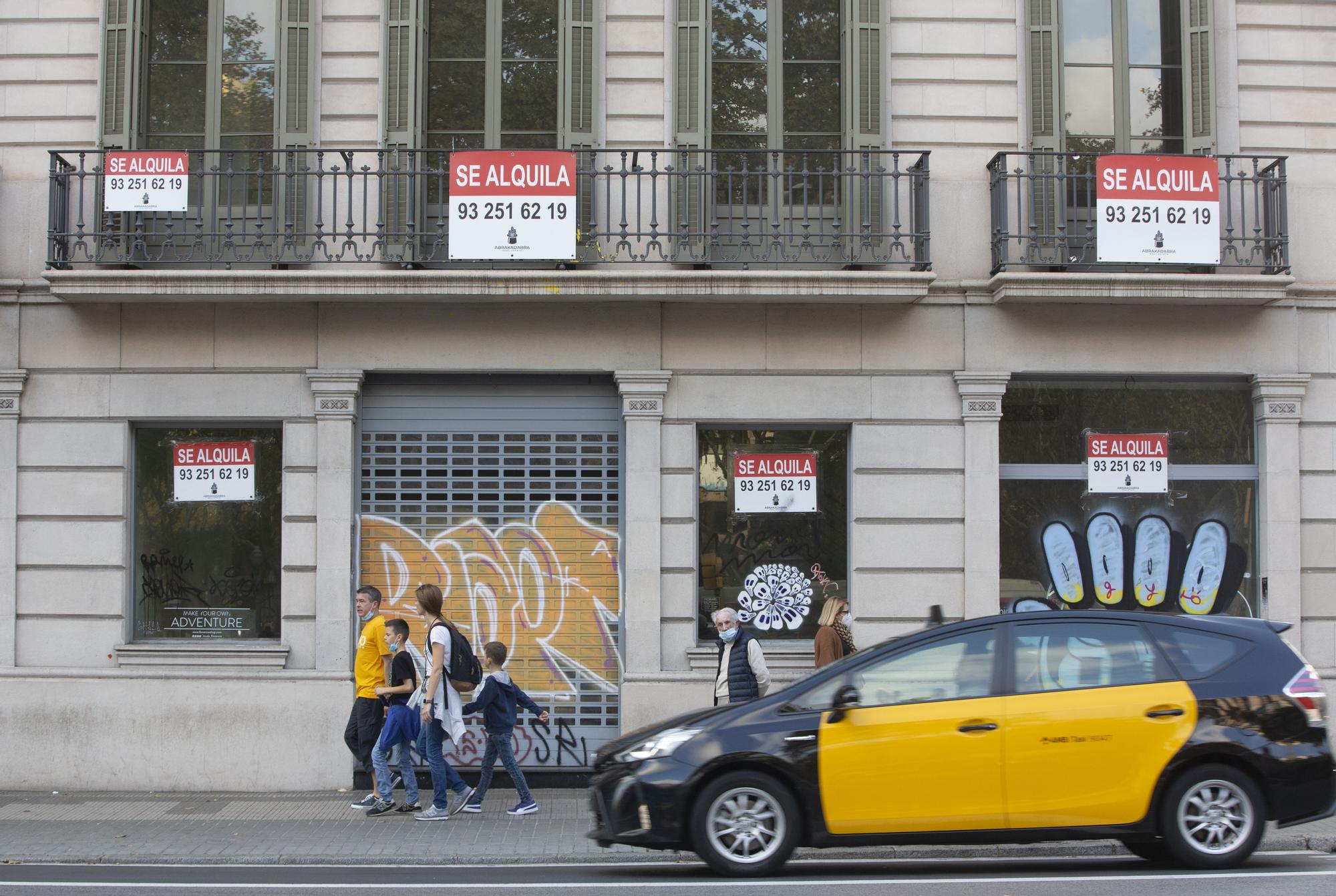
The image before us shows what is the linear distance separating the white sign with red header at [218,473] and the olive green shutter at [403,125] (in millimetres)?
2329

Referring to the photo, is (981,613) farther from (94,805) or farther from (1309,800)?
(94,805)

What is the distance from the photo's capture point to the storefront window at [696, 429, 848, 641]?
12.3 meters

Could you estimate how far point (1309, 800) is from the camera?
7871 mm

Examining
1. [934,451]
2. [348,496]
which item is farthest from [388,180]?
[934,451]

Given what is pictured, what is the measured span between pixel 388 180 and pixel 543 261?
1588 mm

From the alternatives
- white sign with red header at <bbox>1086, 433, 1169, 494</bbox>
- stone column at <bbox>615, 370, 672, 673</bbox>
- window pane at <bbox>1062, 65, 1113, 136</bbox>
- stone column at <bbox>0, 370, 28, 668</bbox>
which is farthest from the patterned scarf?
stone column at <bbox>0, 370, 28, 668</bbox>

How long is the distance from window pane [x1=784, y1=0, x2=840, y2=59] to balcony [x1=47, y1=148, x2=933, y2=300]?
1067 millimetres

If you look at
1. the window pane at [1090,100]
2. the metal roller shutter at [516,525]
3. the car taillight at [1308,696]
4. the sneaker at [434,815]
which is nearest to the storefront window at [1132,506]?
the window pane at [1090,100]

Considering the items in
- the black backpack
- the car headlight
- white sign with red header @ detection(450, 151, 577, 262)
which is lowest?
the car headlight

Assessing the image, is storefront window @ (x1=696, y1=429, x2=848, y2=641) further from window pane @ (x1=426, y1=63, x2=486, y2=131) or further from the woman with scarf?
window pane @ (x1=426, y1=63, x2=486, y2=131)

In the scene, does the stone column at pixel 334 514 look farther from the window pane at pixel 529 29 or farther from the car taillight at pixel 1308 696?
the car taillight at pixel 1308 696

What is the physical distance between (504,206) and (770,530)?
12.4 ft

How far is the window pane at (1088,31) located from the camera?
1277cm

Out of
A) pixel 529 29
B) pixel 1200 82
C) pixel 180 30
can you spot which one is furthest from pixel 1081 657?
pixel 180 30
